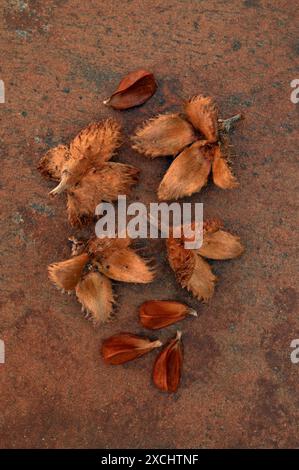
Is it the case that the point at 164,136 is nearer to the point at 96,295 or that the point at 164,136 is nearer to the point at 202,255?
the point at 202,255

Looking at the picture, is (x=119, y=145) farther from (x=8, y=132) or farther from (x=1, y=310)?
(x=1, y=310)

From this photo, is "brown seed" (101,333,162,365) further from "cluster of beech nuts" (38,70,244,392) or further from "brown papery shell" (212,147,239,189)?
"brown papery shell" (212,147,239,189)

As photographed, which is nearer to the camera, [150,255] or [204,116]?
[204,116]

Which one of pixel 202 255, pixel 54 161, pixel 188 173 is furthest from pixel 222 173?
pixel 54 161

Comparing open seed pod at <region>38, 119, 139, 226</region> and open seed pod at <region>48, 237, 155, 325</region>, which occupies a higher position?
open seed pod at <region>38, 119, 139, 226</region>

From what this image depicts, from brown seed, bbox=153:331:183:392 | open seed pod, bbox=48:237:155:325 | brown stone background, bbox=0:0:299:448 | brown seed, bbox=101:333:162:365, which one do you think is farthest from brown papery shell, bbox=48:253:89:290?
brown seed, bbox=153:331:183:392

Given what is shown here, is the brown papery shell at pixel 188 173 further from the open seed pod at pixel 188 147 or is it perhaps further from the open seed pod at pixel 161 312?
the open seed pod at pixel 161 312

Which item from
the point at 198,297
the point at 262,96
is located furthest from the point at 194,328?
the point at 262,96
